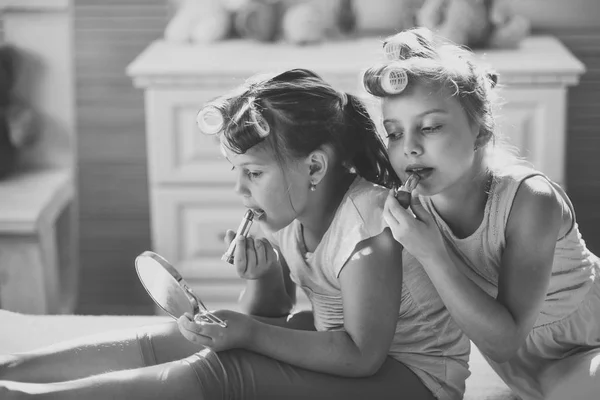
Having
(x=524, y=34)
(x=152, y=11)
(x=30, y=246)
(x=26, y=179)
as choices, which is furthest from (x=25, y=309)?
(x=524, y=34)

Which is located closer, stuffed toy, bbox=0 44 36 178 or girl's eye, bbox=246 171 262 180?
girl's eye, bbox=246 171 262 180

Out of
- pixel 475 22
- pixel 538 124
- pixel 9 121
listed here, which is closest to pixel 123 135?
pixel 9 121

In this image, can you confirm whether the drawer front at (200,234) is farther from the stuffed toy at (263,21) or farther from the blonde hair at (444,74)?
the blonde hair at (444,74)

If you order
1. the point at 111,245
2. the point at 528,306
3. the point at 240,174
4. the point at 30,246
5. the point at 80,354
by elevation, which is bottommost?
the point at 111,245

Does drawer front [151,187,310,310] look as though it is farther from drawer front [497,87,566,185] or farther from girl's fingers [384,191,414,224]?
girl's fingers [384,191,414,224]

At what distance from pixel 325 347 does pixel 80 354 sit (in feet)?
1.16

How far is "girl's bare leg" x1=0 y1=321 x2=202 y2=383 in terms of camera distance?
51.1 inches

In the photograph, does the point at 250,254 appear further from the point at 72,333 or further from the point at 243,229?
the point at 72,333

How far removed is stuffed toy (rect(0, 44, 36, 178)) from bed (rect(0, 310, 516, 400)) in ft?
3.04

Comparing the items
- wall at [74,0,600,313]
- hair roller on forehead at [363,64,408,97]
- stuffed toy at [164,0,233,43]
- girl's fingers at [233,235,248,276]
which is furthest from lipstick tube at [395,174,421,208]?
wall at [74,0,600,313]

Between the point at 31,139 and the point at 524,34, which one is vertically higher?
the point at 524,34

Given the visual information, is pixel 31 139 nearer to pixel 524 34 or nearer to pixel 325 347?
pixel 524 34

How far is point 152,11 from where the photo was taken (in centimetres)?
262

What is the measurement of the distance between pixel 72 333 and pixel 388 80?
70 centimetres
